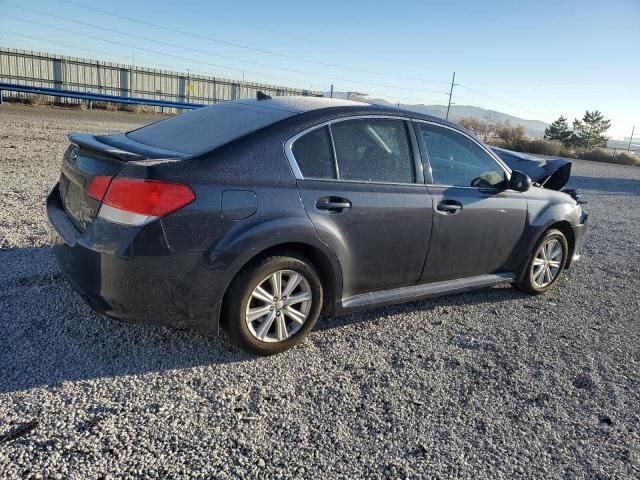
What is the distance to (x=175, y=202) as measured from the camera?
290cm

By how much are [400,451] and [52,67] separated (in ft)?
118

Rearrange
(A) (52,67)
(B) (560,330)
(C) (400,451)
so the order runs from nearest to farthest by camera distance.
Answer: (C) (400,451) → (B) (560,330) → (A) (52,67)

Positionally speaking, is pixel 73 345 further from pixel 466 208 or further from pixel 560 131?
pixel 560 131

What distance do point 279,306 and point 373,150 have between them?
52.5 inches

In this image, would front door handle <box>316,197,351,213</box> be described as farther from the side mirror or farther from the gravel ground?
the side mirror

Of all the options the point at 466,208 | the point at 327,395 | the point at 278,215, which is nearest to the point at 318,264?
the point at 278,215

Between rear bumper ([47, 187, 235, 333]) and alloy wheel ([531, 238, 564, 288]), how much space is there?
328 cm

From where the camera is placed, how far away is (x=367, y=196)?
11.9 ft

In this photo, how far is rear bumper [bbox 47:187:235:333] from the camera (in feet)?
9.43

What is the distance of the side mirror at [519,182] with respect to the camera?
14.7 feet

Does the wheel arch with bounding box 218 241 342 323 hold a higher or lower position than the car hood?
lower

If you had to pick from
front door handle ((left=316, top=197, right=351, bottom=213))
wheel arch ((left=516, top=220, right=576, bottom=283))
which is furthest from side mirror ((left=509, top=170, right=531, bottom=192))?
front door handle ((left=316, top=197, right=351, bottom=213))

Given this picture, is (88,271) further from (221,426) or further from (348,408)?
(348,408)

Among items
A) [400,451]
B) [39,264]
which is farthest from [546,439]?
[39,264]
